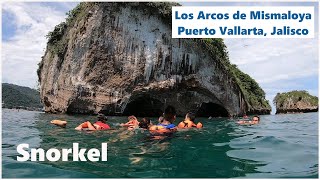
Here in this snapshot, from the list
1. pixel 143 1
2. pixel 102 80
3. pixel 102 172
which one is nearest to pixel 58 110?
pixel 102 80

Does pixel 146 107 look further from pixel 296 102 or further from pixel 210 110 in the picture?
pixel 296 102

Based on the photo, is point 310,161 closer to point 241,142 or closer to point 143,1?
point 241,142

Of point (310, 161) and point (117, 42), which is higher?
point (117, 42)

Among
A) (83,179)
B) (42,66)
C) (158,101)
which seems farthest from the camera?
(42,66)

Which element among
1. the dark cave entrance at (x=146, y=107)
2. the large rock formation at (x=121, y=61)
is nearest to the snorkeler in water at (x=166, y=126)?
the large rock formation at (x=121, y=61)

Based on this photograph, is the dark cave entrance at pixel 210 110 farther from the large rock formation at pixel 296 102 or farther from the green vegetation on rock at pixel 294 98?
the green vegetation on rock at pixel 294 98

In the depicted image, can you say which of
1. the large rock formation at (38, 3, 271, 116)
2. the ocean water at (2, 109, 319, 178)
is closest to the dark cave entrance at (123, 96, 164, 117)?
the large rock formation at (38, 3, 271, 116)

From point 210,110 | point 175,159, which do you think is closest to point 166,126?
point 175,159
